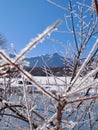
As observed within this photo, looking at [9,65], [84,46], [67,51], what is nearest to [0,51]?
[9,65]

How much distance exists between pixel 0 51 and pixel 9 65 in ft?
0.14

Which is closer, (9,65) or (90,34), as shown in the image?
(9,65)

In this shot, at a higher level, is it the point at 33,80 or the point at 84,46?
the point at 84,46

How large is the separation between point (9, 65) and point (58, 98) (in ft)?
0.55

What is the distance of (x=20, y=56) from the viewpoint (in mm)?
477

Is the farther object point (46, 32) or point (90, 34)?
point (90, 34)

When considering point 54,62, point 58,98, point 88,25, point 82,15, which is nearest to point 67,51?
point 82,15

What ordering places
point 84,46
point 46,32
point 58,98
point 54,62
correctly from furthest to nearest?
point 54,62, point 84,46, point 58,98, point 46,32

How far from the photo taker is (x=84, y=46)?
270cm

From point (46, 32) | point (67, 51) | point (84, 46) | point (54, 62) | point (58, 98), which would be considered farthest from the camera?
point (54, 62)

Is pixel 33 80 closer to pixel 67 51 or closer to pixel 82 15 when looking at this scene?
pixel 82 15

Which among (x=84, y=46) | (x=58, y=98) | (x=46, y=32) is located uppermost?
(x=84, y=46)

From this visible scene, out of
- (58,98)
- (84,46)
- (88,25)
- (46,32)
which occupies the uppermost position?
(88,25)

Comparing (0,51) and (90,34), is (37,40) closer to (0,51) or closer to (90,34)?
(0,51)
